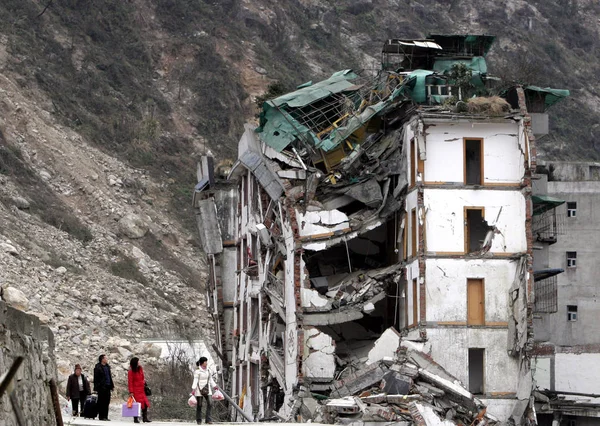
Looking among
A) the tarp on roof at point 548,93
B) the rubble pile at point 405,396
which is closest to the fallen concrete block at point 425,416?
the rubble pile at point 405,396

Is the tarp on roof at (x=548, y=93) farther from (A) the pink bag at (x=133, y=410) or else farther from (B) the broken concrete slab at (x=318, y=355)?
(A) the pink bag at (x=133, y=410)

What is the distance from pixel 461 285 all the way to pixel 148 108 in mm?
40777

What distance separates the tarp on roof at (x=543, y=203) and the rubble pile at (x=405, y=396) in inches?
381

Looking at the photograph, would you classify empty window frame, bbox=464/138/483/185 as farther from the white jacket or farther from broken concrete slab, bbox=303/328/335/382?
the white jacket

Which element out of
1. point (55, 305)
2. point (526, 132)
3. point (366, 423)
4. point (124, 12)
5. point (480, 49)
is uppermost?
point (124, 12)

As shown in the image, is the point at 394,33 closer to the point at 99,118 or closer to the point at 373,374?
the point at 99,118

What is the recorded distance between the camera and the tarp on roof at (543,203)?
48125mm

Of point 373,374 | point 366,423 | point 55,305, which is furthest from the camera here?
point 55,305

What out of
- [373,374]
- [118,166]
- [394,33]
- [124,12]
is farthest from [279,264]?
[394,33]

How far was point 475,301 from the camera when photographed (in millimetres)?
42469

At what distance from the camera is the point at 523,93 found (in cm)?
4409

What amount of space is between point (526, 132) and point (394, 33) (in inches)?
2280

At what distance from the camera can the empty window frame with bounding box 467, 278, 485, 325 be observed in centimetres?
4216

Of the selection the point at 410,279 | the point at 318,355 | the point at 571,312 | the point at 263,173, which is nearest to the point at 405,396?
the point at 318,355
